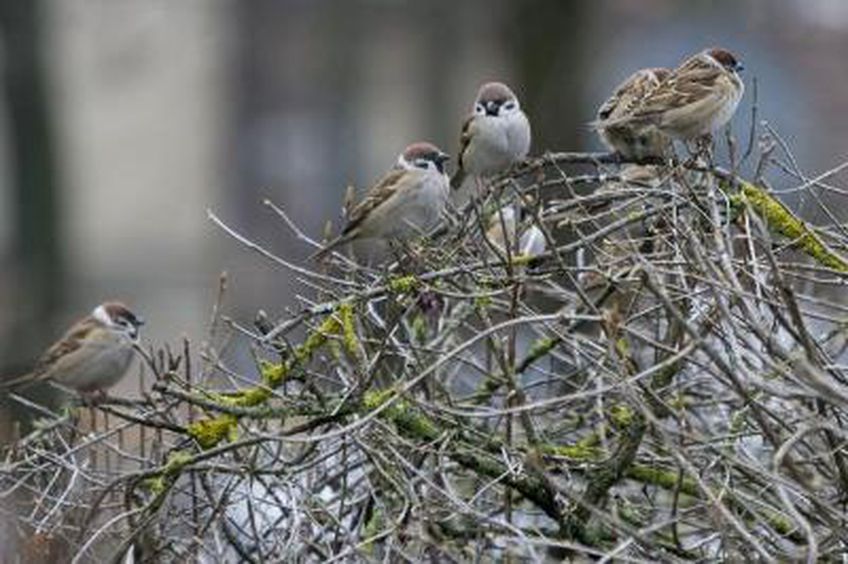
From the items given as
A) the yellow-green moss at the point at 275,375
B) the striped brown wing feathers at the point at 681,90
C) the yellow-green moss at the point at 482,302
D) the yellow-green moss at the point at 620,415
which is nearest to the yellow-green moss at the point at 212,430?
the yellow-green moss at the point at 275,375

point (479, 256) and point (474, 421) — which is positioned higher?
point (479, 256)

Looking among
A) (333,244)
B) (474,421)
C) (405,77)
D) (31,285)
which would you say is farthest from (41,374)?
(405,77)

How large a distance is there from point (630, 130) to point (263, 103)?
922 inches

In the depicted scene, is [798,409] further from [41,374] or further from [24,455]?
[41,374]

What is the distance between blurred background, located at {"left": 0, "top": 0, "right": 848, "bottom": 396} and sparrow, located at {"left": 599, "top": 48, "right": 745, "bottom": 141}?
1165 centimetres

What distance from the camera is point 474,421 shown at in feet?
18.8

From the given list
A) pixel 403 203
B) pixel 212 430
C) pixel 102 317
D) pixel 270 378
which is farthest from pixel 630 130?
pixel 102 317

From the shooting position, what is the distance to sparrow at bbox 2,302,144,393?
8.13m

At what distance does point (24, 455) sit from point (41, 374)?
246 cm

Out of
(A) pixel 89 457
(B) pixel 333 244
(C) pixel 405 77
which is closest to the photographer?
(A) pixel 89 457

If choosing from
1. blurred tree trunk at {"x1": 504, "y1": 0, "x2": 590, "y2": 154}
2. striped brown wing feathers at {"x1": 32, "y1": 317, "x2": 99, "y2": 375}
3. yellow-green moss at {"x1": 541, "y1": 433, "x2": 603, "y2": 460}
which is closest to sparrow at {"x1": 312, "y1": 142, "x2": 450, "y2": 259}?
striped brown wing feathers at {"x1": 32, "y1": 317, "x2": 99, "y2": 375}

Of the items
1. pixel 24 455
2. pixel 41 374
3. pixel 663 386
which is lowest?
pixel 41 374

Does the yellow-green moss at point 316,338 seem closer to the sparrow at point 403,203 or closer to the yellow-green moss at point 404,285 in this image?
the yellow-green moss at point 404,285

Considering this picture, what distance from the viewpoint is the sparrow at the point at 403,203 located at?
7.21m
